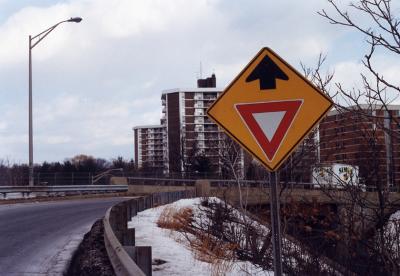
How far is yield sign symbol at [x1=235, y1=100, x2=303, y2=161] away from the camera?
212 inches

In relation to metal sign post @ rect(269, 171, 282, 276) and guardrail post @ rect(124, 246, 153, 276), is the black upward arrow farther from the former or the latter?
guardrail post @ rect(124, 246, 153, 276)

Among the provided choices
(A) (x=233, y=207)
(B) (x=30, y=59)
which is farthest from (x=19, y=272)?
(B) (x=30, y=59)

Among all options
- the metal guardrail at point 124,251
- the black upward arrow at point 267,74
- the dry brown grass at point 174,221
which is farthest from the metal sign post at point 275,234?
the dry brown grass at point 174,221

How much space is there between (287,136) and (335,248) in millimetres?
4649

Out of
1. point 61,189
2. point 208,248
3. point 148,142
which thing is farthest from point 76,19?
point 148,142

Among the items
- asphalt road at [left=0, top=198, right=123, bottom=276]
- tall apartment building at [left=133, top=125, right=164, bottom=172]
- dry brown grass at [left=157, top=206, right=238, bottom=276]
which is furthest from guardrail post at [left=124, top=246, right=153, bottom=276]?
tall apartment building at [left=133, top=125, right=164, bottom=172]

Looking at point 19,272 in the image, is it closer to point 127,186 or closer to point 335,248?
point 335,248

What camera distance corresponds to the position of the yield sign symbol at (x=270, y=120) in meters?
5.38

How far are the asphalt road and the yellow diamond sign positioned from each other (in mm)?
4976

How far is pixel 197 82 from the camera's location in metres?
134

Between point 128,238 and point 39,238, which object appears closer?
point 128,238

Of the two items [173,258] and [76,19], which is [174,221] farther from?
[76,19]

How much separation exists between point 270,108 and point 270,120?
4.4 inches

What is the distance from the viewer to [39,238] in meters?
13.5
